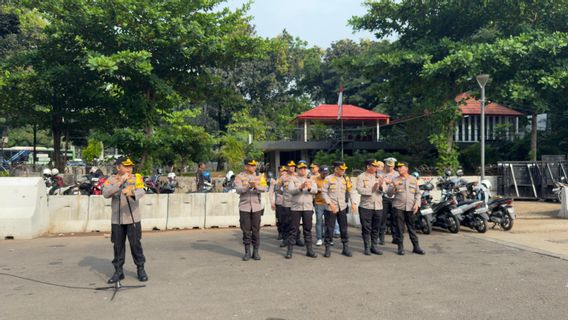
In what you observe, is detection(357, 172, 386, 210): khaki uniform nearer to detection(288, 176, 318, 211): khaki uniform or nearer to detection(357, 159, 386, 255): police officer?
detection(357, 159, 386, 255): police officer

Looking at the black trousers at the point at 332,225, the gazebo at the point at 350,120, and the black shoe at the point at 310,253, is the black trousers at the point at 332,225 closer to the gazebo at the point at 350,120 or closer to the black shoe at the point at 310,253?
the black shoe at the point at 310,253

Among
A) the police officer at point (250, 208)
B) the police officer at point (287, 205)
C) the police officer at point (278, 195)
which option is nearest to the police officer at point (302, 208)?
the police officer at point (287, 205)

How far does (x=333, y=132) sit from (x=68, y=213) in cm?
2535

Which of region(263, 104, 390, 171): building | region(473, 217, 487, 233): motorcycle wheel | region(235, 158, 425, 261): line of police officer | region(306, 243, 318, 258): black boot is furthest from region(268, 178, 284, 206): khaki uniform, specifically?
region(263, 104, 390, 171): building

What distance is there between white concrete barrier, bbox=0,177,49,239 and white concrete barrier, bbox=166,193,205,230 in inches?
121

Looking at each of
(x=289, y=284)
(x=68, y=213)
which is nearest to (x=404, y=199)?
(x=289, y=284)

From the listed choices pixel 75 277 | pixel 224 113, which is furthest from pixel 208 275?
pixel 224 113

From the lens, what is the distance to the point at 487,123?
1344 inches

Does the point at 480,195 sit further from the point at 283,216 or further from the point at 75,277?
the point at 75,277

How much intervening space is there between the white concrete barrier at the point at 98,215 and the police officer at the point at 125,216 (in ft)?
17.6

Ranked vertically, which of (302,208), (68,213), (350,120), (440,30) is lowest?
(68,213)

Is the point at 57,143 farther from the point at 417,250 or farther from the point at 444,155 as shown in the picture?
the point at 417,250

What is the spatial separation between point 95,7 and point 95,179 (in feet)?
20.2

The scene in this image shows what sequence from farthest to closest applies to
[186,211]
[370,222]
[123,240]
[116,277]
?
[186,211]
[370,222]
[123,240]
[116,277]
